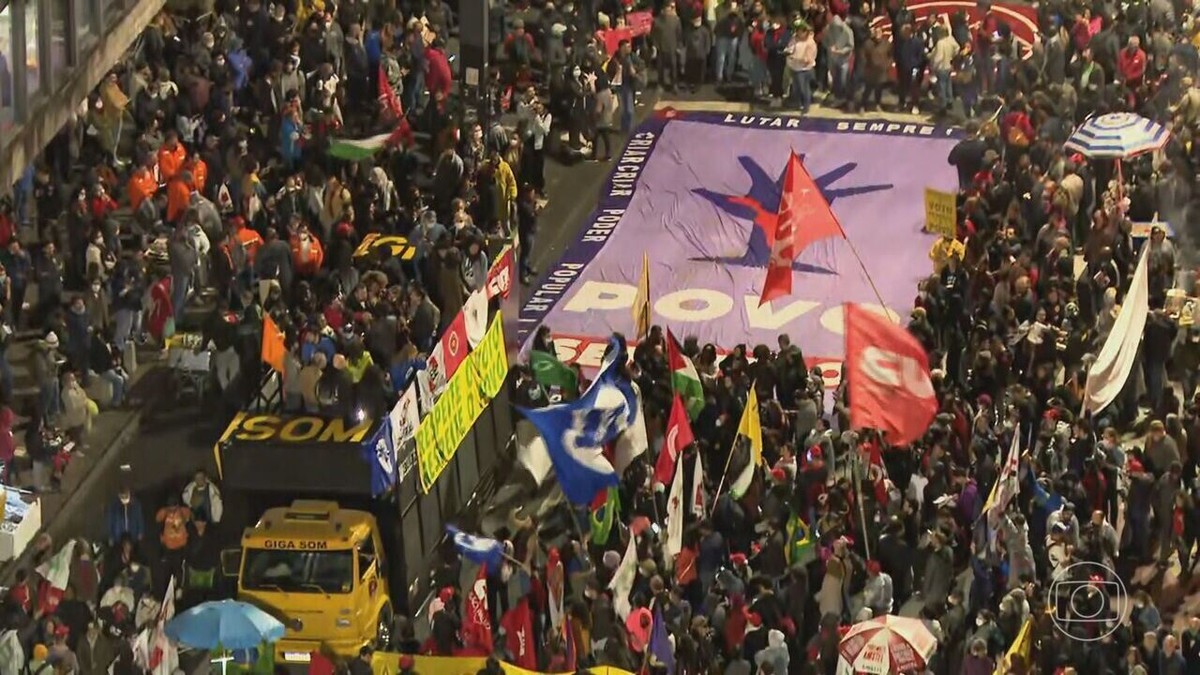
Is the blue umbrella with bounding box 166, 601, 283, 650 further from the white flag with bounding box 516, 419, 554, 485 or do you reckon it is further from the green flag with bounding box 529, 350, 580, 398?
the green flag with bounding box 529, 350, 580, 398

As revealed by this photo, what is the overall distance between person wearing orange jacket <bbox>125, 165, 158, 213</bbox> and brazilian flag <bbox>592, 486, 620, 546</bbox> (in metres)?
9.74

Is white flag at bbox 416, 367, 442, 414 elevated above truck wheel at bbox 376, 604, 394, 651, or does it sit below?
above

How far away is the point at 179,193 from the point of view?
43781 mm

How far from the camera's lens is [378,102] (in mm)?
47406

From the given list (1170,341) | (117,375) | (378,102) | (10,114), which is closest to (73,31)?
(10,114)

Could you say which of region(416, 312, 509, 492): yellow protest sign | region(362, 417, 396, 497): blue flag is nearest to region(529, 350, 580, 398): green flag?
region(416, 312, 509, 492): yellow protest sign

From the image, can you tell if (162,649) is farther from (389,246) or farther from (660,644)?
(389,246)

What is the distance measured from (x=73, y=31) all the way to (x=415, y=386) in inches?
218

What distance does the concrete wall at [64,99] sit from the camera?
36781 millimetres

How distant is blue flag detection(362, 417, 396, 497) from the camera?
119 feet

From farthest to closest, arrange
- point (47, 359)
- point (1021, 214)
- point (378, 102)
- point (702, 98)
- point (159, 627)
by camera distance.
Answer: point (702, 98), point (378, 102), point (1021, 214), point (47, 359), point (159, 627)

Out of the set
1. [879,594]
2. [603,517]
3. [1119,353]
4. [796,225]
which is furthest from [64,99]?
[1119,353]

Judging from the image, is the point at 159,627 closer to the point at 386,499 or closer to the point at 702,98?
the point at 386,499

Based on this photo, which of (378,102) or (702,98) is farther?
(702,98)
